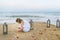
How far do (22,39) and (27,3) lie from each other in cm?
451

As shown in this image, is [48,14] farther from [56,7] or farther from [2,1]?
[2,1]

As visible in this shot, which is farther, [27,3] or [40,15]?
[40,15]

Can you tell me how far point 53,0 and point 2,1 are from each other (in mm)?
2516

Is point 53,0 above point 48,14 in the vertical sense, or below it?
above

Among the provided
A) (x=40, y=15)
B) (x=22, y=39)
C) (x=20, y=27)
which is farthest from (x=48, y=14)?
(x=22, y=39)

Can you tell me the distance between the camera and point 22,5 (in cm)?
735

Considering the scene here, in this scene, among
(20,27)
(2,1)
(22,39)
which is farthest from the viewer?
(2,1)

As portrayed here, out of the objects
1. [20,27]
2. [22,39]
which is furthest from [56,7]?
[22,39]

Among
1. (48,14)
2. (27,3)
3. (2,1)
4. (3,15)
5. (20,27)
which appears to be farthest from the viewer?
(48,14)

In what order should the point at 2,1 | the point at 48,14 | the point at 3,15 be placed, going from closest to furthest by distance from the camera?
1. the point at 2,1
2. the point at 3,15
3. the point at 48,14

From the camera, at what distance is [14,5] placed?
731 centimetres

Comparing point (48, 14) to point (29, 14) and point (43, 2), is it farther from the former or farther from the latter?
point (43, 2)

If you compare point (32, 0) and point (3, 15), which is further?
point (3, 15)

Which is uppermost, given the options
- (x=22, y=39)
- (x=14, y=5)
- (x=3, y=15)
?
(x=14, y=5)
